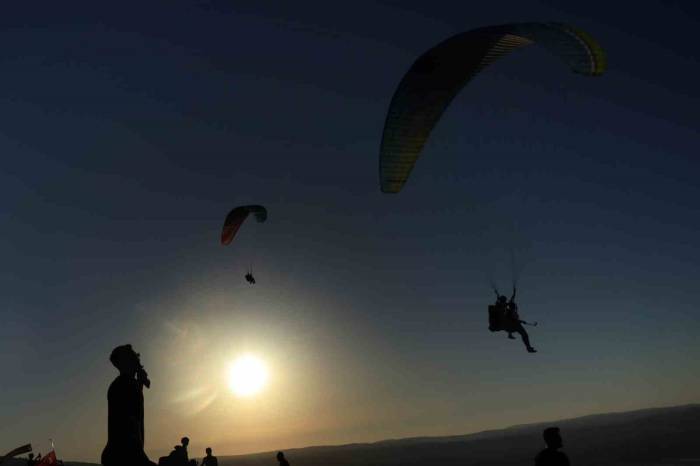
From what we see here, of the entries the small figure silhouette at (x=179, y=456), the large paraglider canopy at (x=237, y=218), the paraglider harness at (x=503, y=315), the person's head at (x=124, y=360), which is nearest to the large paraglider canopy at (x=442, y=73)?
the paraglider harness at (x=503, y=315)

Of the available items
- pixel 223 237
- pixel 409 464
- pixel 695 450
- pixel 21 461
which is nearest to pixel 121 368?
pixel 223 237

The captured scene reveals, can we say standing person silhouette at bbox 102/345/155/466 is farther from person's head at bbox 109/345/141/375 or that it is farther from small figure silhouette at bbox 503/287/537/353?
small figure silhouette at bbox 503/287/537/353

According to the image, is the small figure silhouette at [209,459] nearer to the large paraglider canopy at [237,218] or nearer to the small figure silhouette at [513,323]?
the small figure silhouette at [513,323]

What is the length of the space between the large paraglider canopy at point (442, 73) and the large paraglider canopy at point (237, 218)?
1762cm

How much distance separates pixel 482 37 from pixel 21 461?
118 m

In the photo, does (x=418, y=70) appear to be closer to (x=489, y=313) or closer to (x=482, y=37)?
(x=482, y=37)

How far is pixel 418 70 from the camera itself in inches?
755

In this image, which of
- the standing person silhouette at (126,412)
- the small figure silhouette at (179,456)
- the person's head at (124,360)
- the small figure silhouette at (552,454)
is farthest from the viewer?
the small figure silhouette at (179,456)

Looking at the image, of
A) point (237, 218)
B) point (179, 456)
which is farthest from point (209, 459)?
point (237, 218)

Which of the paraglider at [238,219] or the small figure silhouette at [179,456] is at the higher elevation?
the paraglider at [238,219]

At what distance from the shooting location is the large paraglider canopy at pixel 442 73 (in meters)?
16.1

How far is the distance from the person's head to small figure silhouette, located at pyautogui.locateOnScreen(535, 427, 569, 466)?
4318 mm

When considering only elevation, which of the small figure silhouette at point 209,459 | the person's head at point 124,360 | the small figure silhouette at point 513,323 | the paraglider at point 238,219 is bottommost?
the small figure silhouette at point 209,459

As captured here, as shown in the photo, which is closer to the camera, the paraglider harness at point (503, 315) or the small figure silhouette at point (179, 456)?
the small figure silhouette at point (179, 456)
